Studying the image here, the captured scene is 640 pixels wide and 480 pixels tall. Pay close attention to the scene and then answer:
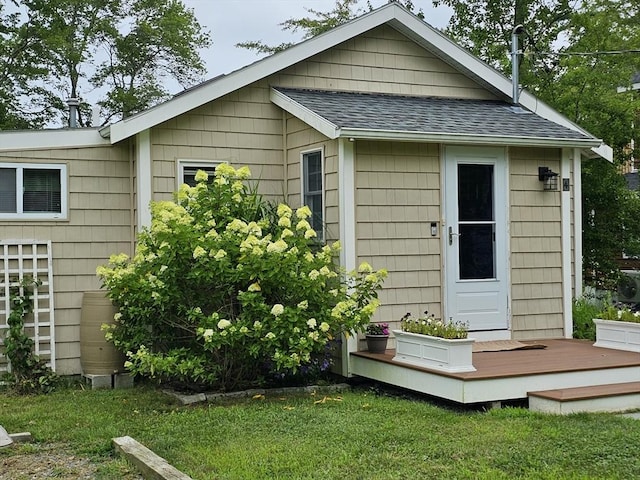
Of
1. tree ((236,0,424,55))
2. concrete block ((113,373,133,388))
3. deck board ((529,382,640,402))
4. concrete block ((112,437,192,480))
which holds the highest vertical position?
tree ((236,0,424,55))

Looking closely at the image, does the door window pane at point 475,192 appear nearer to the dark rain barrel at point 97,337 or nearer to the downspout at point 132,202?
the downspout at point 132,202

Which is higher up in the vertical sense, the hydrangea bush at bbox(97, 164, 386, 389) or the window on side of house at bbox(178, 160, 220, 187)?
the window on side of house at bbox(178, 160, 220, 187)

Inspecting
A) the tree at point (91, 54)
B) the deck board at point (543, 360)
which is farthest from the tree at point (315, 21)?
the deck board at point (543, 360)

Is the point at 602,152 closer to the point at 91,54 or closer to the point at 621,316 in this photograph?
the point at 621,316

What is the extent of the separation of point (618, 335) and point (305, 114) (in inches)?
157

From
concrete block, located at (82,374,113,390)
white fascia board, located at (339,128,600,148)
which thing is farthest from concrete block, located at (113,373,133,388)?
white fascia board, located at (339,128,600,148)

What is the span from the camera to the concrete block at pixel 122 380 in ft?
28.0

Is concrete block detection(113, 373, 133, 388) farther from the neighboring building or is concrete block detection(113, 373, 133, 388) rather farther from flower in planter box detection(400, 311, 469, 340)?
flower in planter box detection(400, 311, 469, 340)

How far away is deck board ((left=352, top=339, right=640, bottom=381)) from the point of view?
23.1 feet

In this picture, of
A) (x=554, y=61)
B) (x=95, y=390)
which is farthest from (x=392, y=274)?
(x=554, y=61)

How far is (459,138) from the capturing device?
27.8 ft

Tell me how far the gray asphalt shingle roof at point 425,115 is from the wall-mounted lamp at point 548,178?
16.6 inches

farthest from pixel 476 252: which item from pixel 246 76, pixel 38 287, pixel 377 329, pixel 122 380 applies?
pixel 38 287

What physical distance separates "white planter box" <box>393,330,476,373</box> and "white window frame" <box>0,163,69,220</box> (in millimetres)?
3766
